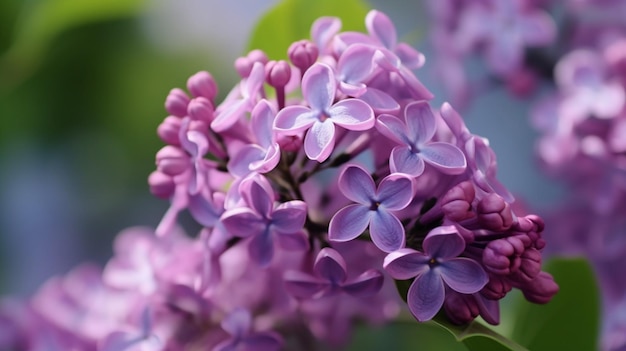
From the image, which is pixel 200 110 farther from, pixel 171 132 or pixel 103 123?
pixel 103 123

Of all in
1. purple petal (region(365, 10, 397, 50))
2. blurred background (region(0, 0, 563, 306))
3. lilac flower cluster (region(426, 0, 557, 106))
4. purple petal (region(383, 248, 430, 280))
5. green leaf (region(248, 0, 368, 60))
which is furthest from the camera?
blurred background (region(0, 0, 563, 306))

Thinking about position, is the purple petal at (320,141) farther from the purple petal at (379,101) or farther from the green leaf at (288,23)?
the green leaf at (288,23)

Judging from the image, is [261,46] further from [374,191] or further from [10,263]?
[10,263]

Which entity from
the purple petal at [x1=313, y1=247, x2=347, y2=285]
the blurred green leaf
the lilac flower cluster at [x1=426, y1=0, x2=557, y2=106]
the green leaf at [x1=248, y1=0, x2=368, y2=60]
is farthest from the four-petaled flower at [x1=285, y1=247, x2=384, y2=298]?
the blurred green leaf

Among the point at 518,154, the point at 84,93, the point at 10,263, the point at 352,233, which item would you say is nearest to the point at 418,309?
the point at 352,233

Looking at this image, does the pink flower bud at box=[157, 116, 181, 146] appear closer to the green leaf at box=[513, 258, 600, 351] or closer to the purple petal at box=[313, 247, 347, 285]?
the purple petal at box=[313, 247, 347, 285]

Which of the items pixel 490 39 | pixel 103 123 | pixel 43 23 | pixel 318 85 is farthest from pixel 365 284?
pixel 103 123

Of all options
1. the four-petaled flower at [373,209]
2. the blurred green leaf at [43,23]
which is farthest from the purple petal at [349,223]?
the blurred green leaf at [43,23]
